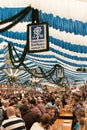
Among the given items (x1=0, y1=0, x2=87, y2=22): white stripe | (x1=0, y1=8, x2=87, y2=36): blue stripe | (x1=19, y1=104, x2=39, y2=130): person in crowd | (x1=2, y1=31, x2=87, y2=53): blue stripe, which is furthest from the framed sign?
(x1=19, y1=104, x2=39, y2=130): person in crowd

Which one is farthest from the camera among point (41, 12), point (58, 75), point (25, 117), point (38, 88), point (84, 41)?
point (38, 88)

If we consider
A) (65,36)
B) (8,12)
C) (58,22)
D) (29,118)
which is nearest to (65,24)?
(58,22)

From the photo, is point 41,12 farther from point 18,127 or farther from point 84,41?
point 84,41

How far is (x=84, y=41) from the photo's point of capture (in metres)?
9.86

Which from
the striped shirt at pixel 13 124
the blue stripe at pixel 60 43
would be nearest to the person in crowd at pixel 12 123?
the striped shirt at pixel 13 124

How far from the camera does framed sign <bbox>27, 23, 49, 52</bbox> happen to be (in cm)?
674

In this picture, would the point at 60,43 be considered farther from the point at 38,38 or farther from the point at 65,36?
the point at 38,38

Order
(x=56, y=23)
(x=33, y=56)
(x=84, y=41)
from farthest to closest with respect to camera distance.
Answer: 1. (x=33, y=56)
2. (x=84, y=41)
3. (x=56, y=23)

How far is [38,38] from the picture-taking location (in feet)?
22.3

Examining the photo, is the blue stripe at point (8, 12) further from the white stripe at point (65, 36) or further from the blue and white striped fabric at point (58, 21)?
the white stripe at point (65, 36)

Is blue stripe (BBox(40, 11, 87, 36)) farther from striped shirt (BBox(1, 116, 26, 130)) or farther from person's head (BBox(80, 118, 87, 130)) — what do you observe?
person's head (BBox(80, 118, 87, 130))

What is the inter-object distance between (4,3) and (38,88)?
38.7 metres

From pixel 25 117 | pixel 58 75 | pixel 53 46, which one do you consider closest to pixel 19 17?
pixel 25 117

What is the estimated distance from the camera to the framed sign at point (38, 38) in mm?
6738
